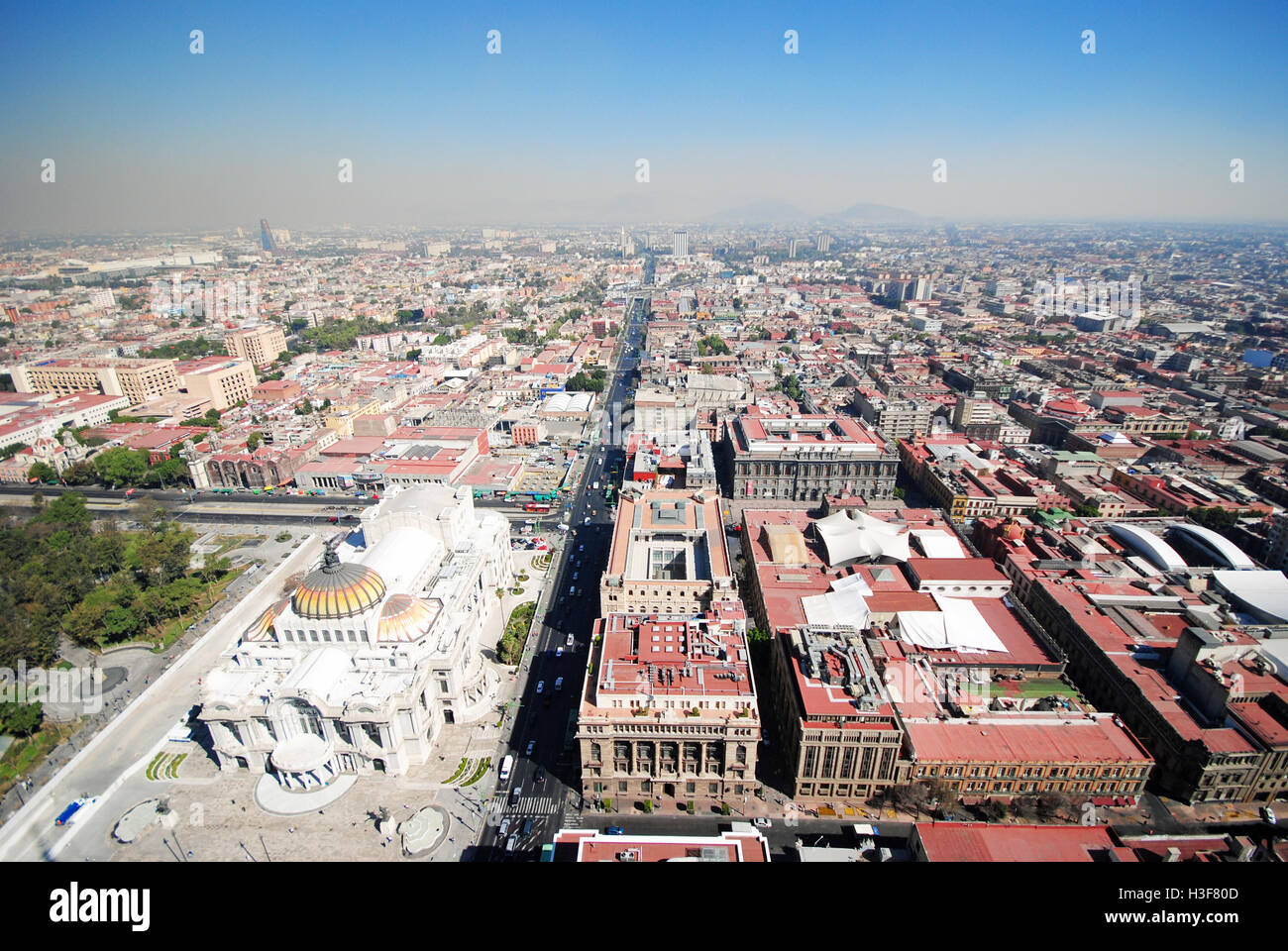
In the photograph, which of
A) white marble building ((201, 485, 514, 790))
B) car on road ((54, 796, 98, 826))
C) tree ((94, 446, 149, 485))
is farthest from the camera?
tree ((94, 446, 149, 485))

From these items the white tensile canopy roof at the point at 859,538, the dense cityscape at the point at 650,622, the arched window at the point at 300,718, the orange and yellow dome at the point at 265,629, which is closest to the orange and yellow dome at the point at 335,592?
the dense cityscape at the point at 650,622

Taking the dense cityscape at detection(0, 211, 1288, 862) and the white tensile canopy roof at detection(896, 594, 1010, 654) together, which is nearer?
the dense cityscape at detection(0, 211, 1288, 862)

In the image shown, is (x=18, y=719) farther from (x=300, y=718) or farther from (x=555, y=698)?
(x=555, y=698)

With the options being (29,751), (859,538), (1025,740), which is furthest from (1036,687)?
(29,751)

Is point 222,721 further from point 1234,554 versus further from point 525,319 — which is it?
point 525,319

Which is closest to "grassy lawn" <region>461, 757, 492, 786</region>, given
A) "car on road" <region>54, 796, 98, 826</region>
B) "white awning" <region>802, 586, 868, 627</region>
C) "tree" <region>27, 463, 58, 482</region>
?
"car on road" <region>54, 796, 98, 826</region>

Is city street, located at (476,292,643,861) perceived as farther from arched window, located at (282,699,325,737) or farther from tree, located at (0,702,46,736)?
tree, located at (0,702,46,736)
